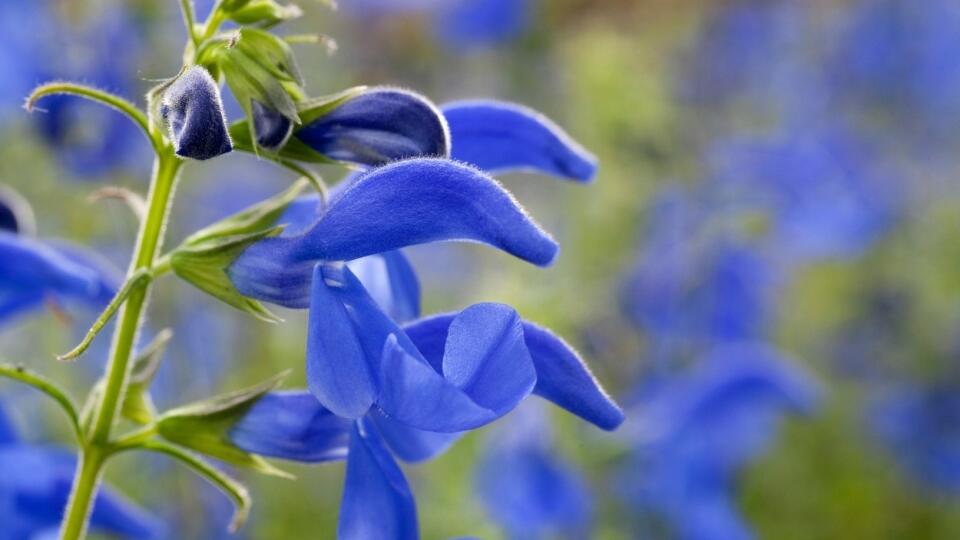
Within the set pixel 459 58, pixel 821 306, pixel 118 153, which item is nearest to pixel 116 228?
pixel 118 153

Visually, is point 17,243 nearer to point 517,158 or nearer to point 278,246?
point 278,246

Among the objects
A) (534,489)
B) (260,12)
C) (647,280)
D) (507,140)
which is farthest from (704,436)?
(260,12)

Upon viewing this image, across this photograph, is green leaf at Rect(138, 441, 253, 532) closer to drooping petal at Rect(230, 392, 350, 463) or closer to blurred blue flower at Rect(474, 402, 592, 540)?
drooping petal at Rect(230, 392, 350, 463)

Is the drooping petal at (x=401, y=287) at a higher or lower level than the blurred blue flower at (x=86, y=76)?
lower

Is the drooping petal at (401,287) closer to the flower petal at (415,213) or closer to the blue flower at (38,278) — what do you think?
the flower petal at (415,213)

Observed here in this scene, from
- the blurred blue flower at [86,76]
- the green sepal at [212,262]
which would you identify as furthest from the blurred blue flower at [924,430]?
the green sepal at [212,262]

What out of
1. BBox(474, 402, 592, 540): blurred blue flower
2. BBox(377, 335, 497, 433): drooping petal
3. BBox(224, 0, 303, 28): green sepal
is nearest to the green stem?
BBox(224, 0, 303, 28): green sepal
